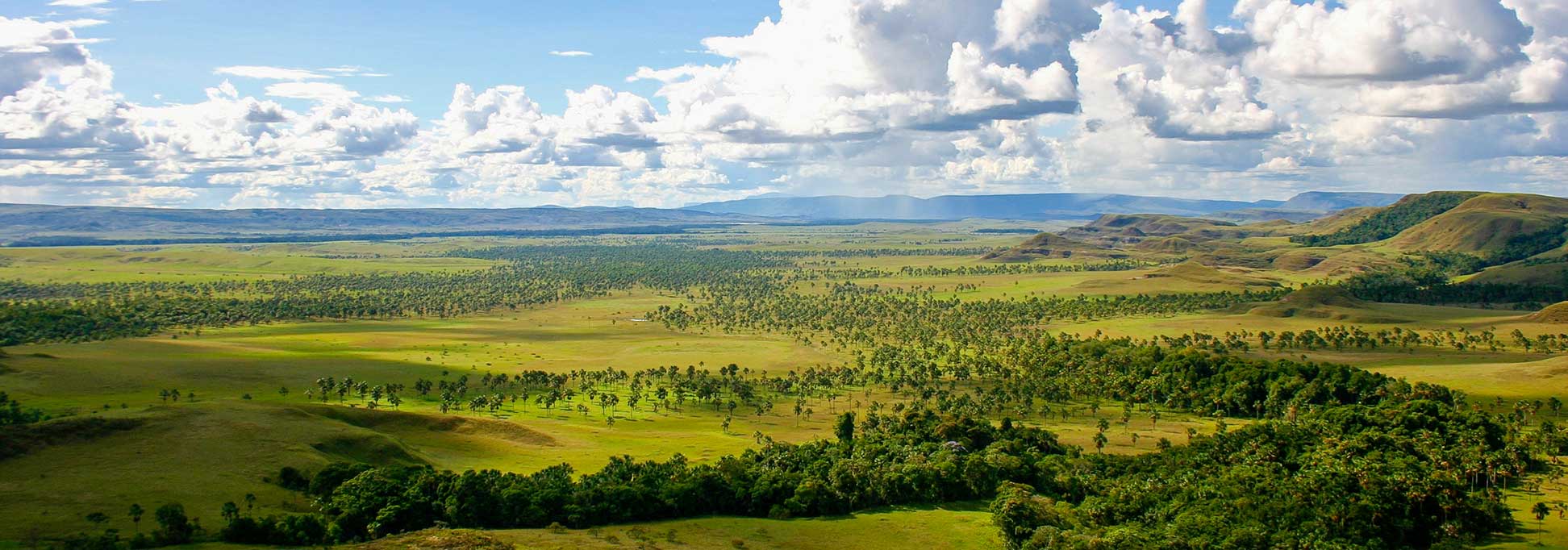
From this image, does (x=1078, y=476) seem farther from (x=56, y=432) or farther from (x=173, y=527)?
(x=56, y=432)

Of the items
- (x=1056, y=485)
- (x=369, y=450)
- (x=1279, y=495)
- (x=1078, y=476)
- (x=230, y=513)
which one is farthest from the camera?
(x=369, y=450)

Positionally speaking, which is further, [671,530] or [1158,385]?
[1158,385]

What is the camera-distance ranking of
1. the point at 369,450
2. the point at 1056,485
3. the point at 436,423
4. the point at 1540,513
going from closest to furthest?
1. the point at 1540,513
2. the point at 1056,485
3. the point at 369,450
4. the point at 436,423

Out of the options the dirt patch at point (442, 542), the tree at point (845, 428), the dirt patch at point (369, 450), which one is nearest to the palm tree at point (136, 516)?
the dirt patch at point (442, 542)

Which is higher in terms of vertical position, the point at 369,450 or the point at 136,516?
the point at 136,516

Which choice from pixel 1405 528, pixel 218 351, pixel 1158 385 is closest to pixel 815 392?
pixel 1158 385

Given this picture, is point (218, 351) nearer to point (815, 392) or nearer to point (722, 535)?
point (815, 392)

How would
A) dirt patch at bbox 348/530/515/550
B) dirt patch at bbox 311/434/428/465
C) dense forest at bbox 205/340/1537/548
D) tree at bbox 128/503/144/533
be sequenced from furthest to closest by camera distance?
dirt patch at bbox 311/434/428/465 → dense forest at bbox 205/340/1537/548 → tree at bbox 128/503/144/533 → dirt patch at bbox 348/530/515/550

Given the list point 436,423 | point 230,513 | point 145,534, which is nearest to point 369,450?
point 436,423

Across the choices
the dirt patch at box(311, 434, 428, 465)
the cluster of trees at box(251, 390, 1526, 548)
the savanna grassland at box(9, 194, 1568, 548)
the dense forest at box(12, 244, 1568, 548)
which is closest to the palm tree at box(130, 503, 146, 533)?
the savanna grassland at box(9, 194, 1568, 548)

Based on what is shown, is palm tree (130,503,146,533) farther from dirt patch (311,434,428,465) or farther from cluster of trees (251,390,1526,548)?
dirt patch (311,434,428,465)

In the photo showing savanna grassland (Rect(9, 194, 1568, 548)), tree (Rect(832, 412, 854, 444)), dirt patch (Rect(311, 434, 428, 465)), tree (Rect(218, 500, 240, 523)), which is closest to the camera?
tree (Rect(218, 500, 240, 523))
